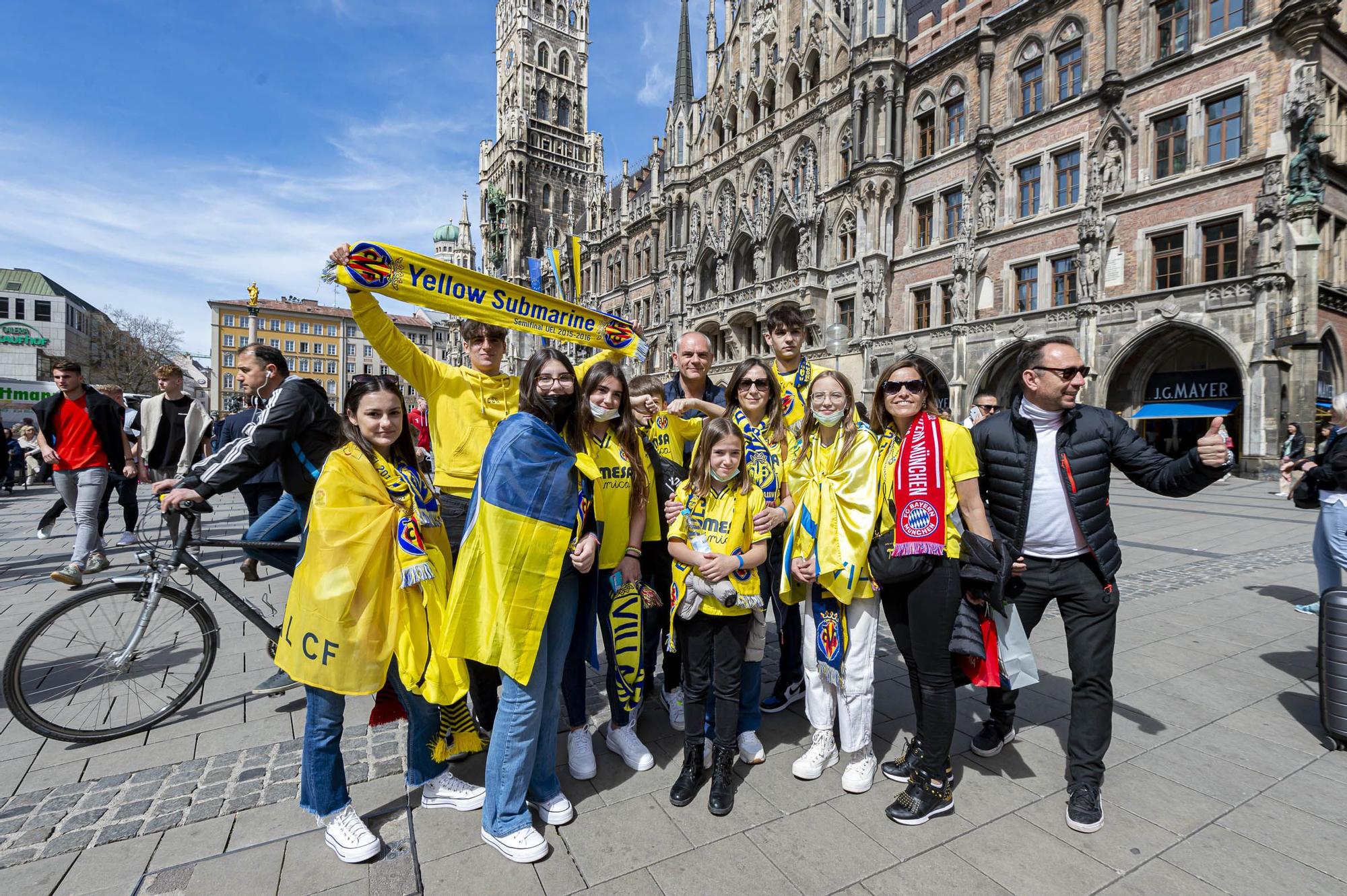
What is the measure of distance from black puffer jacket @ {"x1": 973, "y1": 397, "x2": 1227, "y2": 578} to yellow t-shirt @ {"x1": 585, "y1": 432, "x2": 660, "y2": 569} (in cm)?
193

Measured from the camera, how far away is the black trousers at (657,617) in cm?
370

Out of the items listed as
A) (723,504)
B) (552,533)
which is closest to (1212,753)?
(723,504)

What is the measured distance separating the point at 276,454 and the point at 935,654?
3.80 meters

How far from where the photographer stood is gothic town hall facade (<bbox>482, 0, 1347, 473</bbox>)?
672 inches

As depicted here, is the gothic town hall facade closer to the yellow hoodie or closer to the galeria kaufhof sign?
the yellow hoodie

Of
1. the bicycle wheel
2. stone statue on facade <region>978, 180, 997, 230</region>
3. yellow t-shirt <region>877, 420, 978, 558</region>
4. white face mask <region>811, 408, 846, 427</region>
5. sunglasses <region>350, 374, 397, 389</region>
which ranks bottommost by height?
the bicycle wheel

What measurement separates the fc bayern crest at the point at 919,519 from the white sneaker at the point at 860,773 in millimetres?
1171

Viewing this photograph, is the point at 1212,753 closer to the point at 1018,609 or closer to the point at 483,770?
the point at 1018,609

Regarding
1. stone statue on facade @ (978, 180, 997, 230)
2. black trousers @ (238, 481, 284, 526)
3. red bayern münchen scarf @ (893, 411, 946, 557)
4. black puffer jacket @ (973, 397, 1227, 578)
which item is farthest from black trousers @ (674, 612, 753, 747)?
stone statue on facade @ (978, 180, 997, 230)

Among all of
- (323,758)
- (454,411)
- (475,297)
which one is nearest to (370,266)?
(475,297)

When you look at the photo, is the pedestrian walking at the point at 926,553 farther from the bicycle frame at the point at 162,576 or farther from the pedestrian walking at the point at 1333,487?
the bicycle frame at the point at 162,576

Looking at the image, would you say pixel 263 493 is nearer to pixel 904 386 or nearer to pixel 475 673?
pixel 475 673

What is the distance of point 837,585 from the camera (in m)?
3.04

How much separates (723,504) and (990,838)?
6.22 feet
